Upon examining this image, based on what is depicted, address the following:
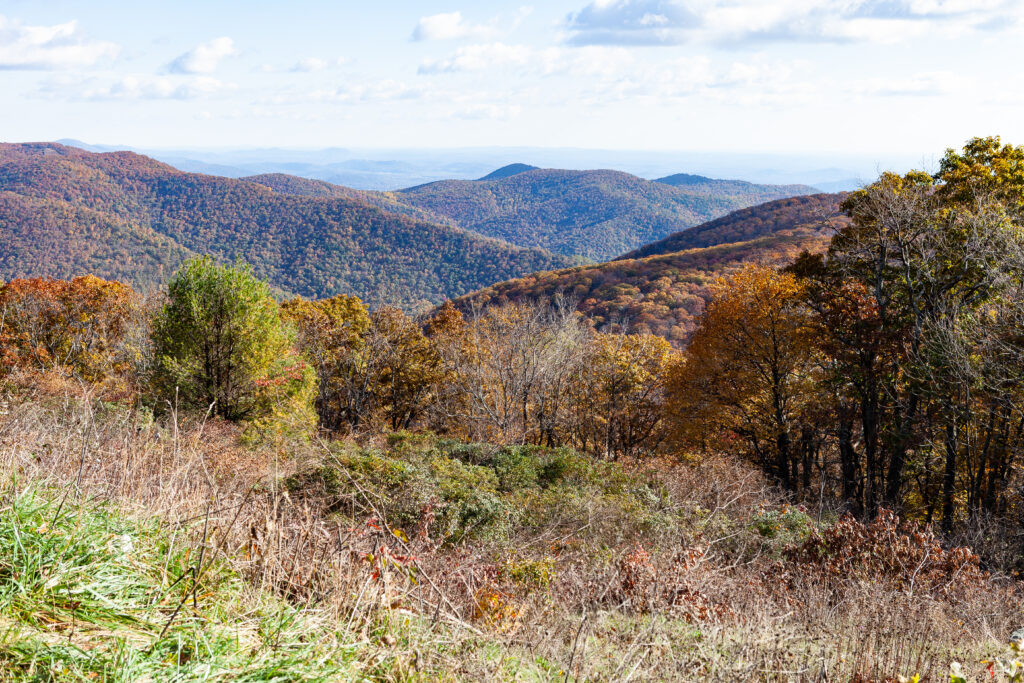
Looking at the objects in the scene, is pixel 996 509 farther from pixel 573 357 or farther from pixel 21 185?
pixel 21 185

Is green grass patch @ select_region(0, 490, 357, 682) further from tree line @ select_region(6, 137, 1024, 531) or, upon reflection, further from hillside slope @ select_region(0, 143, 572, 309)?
hillside slope @ select_region(0, 143, 572, 309)

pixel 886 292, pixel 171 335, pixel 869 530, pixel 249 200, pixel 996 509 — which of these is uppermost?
pixel 249 200

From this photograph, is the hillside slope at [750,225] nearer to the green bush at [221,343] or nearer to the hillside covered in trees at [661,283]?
the hillside covered in trees at [661,283]

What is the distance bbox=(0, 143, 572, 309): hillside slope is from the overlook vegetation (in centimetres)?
6402

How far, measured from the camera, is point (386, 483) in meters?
8.51

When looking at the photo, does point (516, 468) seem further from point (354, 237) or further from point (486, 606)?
point (354, 237)

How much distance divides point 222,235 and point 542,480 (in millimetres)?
148270

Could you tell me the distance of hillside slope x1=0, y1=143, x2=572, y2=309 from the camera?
9781 centimetres

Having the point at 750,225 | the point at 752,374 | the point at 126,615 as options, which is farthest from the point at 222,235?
the point at 126,615

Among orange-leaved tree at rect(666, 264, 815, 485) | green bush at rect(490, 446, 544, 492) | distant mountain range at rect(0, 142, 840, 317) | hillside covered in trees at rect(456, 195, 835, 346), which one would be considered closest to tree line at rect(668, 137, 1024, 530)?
orange-leaved tree at rect(666, 264, 815, 485)

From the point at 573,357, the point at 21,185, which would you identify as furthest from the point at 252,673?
the point at 21,185

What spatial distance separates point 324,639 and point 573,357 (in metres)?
18.7

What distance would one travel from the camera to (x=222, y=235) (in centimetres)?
13800

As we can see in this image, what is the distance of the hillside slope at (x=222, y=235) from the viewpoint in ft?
321
